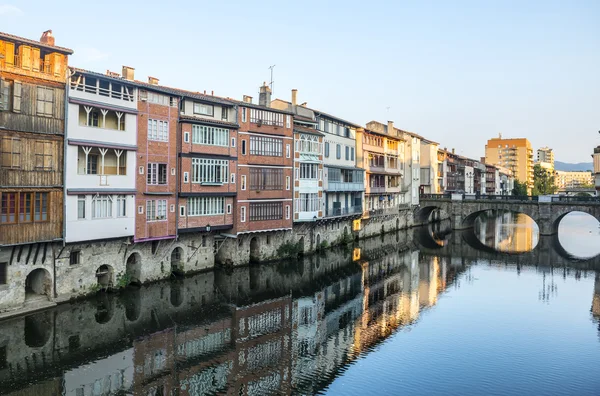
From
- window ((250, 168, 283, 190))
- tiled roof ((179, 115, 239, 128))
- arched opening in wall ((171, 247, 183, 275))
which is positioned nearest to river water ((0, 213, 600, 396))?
arched opening in wall ((171, 247, 183, 275))

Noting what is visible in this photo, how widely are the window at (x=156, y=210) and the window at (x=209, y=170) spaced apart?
406 centimetres

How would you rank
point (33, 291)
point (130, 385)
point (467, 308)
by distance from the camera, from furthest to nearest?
1. point (467, 308)
2. point (33, 291)
3. point (130, 385)

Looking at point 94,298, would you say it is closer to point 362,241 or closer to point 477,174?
point 362,241

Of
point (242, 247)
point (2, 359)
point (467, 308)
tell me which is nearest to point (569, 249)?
point (467, 308)

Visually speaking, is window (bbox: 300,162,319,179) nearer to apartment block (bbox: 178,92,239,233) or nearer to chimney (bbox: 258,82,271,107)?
chimney (bbox: 258,82,271,107)

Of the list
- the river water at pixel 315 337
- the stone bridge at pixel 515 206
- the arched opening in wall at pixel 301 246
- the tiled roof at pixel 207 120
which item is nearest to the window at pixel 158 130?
the tiled roof at pixel 207 120

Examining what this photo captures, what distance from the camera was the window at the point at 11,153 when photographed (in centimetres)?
3177

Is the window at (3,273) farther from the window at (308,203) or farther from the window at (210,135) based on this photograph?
the window at (308,203)

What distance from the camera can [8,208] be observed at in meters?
32.2

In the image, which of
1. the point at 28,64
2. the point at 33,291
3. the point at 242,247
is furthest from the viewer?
the point at 242,247

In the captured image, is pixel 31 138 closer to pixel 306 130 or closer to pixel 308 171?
pixel 306 130

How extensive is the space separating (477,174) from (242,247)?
14166cm

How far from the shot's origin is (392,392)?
24328 millimetres

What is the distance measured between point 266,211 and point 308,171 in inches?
393
